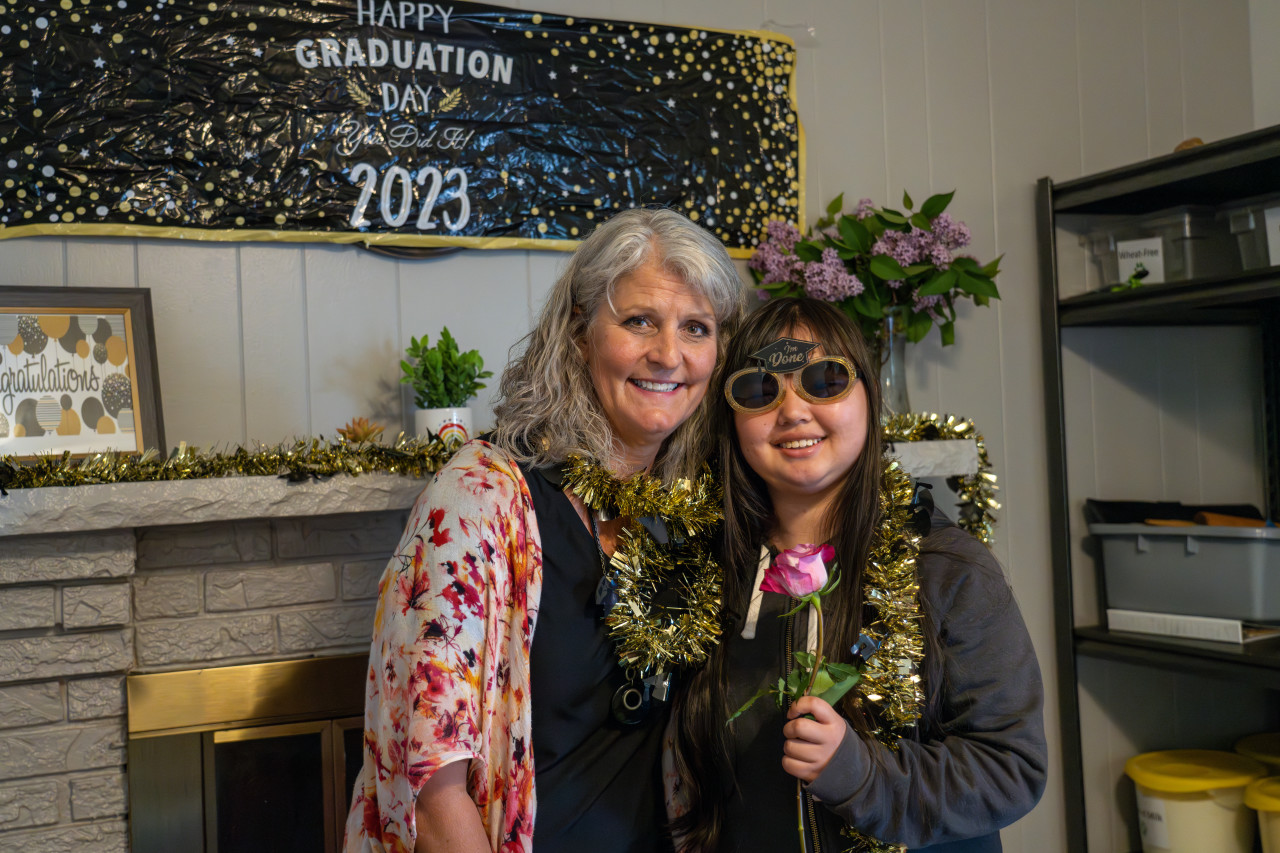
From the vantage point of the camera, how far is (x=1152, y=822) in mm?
2611

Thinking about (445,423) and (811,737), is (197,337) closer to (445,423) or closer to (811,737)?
(445,423)

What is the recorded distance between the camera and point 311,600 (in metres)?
1.96

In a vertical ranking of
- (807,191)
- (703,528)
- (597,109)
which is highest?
(597,109)

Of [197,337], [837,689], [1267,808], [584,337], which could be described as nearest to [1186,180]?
[1267,808]

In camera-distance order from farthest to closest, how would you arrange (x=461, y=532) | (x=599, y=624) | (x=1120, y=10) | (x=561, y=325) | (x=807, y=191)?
(x=1120, y=10), (x=807, y=191), (x=561, y=325), (x=599, y=624), (x=461, y=532)

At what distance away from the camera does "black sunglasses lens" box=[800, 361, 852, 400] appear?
1314 mm

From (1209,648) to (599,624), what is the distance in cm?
181

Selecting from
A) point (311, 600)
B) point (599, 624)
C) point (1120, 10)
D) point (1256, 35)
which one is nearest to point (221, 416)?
point (311, 600)

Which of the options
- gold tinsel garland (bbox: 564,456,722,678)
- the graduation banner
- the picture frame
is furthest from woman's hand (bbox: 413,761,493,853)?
the graduation banner

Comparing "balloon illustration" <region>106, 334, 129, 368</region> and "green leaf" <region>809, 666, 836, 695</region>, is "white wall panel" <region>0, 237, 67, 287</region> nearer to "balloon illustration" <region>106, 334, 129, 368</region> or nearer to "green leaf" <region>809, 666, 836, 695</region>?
"balloon illustration" <region>106, 334, 129, 368</region>

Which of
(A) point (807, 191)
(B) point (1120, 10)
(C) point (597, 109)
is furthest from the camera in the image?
(B) point (1120, 10)

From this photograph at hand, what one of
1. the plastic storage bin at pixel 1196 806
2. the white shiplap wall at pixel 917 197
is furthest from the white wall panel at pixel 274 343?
the plastic storage bin at pixel 1196 806

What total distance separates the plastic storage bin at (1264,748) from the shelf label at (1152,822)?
0.34 metres

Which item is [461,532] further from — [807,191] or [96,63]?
[807,191]
